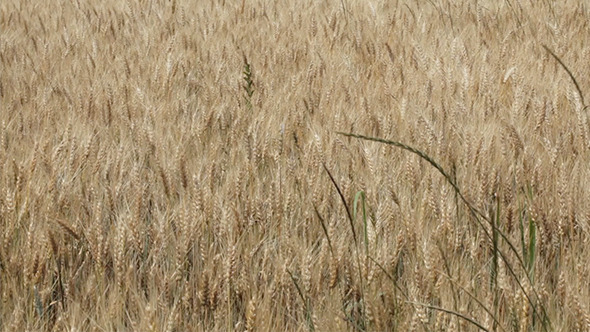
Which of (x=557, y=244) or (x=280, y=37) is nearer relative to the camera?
(x=557, y=244)

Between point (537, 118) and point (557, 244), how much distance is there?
0.76 m

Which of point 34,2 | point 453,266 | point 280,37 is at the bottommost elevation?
point 34,2

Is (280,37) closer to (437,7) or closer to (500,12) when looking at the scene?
(437,7)

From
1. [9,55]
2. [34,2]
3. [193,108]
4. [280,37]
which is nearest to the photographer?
[193,108]

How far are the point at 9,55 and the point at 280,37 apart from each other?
1218mm

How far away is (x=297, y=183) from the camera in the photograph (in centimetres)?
202

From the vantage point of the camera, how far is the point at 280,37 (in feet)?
12.3

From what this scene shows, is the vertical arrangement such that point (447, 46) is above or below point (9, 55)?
above

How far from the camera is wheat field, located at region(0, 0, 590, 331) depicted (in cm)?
149

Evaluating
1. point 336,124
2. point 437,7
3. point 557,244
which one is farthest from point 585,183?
point 437,7

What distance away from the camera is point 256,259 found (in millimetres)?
1744

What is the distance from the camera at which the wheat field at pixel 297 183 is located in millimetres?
1488

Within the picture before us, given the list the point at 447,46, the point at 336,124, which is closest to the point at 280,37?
the point at 447,46

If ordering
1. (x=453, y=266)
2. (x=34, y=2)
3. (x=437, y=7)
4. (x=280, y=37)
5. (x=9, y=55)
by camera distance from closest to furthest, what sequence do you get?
(x=453, y=266), (x=9, y=55), (x=280, y=37), (x=437, y=7), (x=34, y=2)
